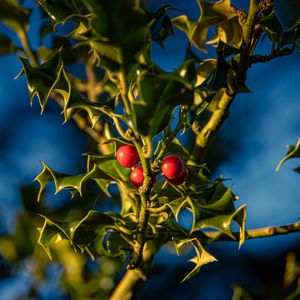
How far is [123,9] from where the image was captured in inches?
27.5

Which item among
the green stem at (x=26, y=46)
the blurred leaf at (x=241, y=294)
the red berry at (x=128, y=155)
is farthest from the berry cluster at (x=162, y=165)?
the green stem at (x=26, y=46)

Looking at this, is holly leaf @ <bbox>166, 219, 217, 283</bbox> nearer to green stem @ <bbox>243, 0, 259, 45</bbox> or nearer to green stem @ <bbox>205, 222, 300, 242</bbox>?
green stem @ <bbox>205, 222, 300, 242</bbox>

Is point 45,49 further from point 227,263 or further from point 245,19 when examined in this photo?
point 227,263

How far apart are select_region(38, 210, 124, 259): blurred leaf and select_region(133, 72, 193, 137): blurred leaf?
0.27 m

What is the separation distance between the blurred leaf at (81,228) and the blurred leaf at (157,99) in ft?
0.90

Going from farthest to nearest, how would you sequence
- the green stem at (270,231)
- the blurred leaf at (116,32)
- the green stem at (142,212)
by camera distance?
the green stem at (270,231), the green stem at (142,212), the blurred leaf at (116,32)

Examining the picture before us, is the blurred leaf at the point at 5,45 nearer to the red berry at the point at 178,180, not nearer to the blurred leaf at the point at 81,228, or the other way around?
the blurred leaf at the point at 81,228

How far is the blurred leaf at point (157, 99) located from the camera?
0.72 metres

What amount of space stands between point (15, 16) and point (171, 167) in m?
1.14

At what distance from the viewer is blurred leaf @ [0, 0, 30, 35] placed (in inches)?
71.5

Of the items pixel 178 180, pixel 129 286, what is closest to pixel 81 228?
pixel 178 180

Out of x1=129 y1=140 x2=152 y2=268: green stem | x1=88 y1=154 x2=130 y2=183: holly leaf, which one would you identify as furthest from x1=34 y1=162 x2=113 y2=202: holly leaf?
x1=129 y1=140 x2=152 y2=268: green stem

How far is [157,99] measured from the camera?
739mm

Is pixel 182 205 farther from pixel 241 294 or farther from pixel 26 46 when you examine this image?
pixel 26 46
